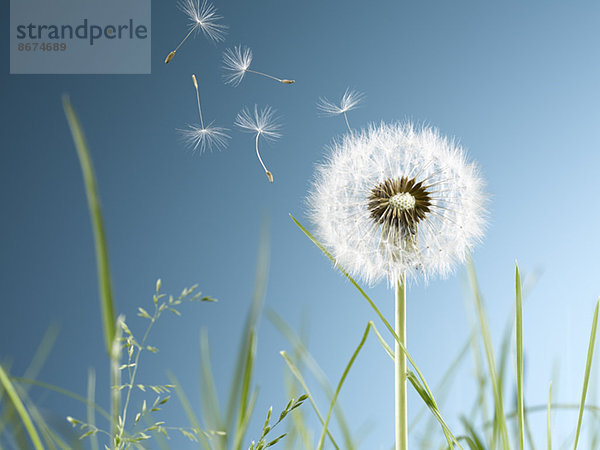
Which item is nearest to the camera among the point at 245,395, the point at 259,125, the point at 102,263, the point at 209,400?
the point at 102,263

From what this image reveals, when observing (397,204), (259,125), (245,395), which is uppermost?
(259,125)

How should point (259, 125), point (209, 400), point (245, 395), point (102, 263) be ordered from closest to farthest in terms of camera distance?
point (102, 263)
point (245, 395)
point (209, 400)
point (259, 125)

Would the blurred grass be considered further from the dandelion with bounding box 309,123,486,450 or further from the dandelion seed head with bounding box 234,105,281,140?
the dandelion seed head with bounding box 234,105,281,140

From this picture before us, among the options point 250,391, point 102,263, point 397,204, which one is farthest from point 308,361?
point 102,263

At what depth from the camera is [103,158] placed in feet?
4.70

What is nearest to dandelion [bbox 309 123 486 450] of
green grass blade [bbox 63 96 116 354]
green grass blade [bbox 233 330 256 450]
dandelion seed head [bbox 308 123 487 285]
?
dandelion seed head [bbox 308 123 487 285]

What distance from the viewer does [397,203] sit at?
0.40 m

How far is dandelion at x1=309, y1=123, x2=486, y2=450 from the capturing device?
1.36 ft

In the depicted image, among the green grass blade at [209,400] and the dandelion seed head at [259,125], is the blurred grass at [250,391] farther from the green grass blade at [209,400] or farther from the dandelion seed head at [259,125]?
the dandelion seed head at [259,125]

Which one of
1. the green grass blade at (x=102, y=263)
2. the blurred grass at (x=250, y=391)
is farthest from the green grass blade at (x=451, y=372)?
the green grass blade at (x=102, y=263)

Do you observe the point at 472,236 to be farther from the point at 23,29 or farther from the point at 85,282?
the point at 23,29

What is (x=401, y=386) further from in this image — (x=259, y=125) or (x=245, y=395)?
(x=259, y=125)

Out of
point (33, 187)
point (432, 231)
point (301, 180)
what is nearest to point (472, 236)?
point (432, 231)

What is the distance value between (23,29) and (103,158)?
39 cm
